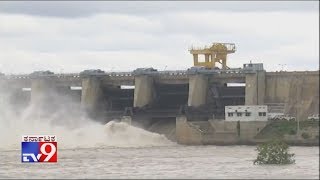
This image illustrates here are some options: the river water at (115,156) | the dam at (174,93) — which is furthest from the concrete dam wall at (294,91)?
the river water at (115,156)

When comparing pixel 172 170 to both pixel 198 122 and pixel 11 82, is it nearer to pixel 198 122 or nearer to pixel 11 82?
pixel 198 122

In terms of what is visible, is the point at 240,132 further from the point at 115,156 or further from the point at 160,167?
the point at 160,167

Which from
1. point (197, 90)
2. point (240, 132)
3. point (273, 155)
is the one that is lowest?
point (273, 155)

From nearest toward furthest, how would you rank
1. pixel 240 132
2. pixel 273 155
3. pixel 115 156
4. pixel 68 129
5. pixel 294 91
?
pixel 273 155 < pixel 115 156 < pixel 240 132 < pixel 294 91 < pixel 68 129

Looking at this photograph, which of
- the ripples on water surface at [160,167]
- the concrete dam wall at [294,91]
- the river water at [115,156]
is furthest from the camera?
the concrete dam wall at [294,91]

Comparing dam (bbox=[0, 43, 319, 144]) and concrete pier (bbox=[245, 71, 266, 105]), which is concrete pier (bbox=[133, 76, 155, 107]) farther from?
concrete pier (bbox=[245, 71, 266, 105])

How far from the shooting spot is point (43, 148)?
153 ft

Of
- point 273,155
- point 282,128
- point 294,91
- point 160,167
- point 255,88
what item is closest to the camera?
point 160,167

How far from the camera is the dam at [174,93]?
110m

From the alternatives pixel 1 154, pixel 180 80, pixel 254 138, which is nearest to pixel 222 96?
pixel 180 80

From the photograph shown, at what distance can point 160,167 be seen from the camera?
65250 millimetres

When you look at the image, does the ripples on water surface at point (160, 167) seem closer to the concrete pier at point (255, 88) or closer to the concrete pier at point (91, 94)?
the concrete pier at point (255, 88)

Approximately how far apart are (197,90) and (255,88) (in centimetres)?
735

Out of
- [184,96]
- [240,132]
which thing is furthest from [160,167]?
[184,96]
